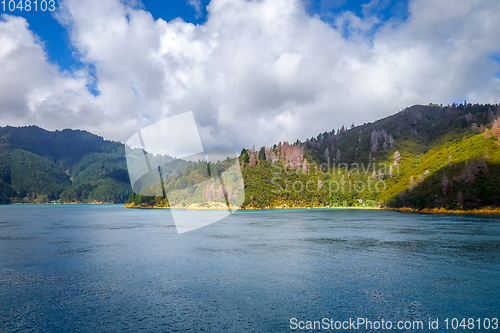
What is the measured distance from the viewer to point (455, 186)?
15800cm

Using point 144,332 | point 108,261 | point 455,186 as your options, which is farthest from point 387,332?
point 455,186

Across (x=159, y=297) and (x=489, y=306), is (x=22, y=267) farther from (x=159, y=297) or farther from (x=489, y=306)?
(x=489, y=306)

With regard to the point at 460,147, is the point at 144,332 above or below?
below

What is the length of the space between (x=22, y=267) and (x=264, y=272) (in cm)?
3421

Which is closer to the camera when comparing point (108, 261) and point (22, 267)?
point (22, 267)

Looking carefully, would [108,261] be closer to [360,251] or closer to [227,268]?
[227,268]

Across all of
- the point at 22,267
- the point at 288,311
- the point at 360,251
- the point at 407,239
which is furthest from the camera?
the point at 407,239

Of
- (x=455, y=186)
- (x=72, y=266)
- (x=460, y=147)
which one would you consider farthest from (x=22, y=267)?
(x=460, y=147)

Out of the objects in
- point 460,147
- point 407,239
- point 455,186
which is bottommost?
point 407,239

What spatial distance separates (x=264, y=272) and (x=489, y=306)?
23.2 meters

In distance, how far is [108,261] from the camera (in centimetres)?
4469

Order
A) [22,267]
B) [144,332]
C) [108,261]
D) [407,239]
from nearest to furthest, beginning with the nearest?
[144,332] < [22,267] < [108,261] < [407,239]

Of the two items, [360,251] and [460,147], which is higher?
[460,147]

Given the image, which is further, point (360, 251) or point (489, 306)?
point (360, 251)
